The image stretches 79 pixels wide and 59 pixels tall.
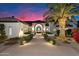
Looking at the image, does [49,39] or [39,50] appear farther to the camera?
[49,39]

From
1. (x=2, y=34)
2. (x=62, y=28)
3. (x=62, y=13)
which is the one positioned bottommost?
(x=2, y=34)

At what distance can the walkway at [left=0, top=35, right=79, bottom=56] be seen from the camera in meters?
6.48


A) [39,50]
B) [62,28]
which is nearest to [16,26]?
[39,50]

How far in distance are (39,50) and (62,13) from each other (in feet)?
2.85

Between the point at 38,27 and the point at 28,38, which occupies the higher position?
the point at 38,27

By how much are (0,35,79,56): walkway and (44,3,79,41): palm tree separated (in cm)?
25

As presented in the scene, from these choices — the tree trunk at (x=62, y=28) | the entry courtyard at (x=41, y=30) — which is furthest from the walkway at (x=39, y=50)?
the tree trunk at (x=62, y=28)

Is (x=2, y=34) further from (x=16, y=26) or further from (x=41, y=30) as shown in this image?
(x=41, y=30)

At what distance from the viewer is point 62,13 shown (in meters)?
6.63

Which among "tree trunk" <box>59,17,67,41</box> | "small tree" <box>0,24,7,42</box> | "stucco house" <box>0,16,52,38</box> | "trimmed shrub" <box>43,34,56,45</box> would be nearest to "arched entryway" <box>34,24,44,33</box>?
"stucco house" <box>0,16,52,38</box>

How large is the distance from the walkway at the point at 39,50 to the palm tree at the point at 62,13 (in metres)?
0.25

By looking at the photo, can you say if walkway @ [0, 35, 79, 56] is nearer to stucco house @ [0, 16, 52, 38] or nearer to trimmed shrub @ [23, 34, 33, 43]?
trimmed shrub @ [23, 34, 33, 43]

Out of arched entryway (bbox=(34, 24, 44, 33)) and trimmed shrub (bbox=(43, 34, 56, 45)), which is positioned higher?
arched entryway (bbox=(34, 24, 44, 33))

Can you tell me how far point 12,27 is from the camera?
6.65 meters
